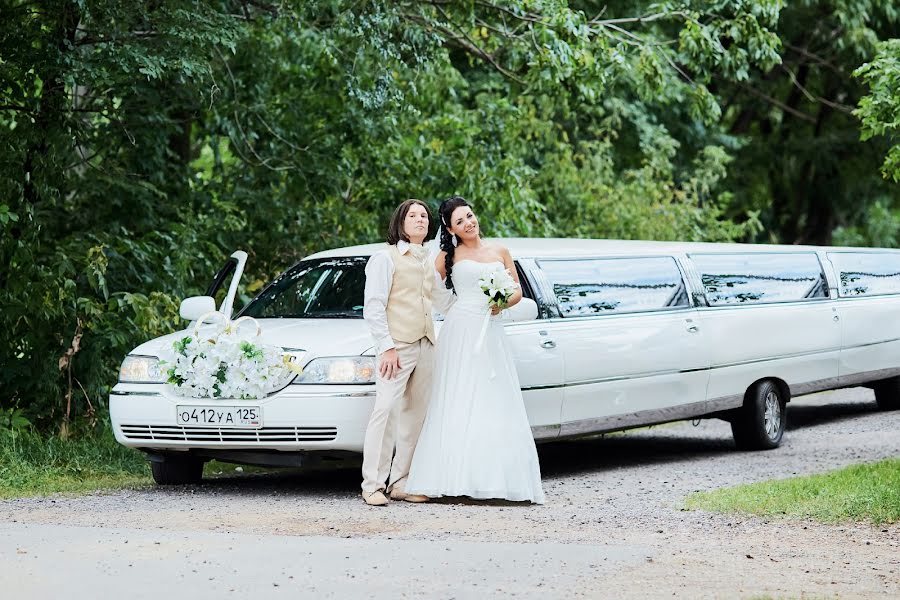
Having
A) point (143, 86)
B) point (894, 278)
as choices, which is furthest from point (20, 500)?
point (894, 278)

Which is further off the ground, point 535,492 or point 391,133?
point 391,133

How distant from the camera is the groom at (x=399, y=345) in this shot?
30.3 ft

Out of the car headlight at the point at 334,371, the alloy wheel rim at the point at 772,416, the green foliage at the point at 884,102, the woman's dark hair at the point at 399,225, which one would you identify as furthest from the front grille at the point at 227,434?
the alloy wheel rim at the point at 772,416

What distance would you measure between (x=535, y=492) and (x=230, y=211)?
6.15 metres

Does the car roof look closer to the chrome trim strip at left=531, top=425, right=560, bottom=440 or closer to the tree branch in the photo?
the chrome trim strip at left=531, top=425, right=560, bottom=440

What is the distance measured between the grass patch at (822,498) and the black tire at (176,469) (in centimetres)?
337

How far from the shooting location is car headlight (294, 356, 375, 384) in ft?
30.6

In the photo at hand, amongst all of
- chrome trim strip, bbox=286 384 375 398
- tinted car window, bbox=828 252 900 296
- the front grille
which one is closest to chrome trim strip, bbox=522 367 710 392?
chrome trim strip, bbox=286 384 375 398

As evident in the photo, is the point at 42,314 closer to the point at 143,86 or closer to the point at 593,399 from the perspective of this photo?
the point at 143,86

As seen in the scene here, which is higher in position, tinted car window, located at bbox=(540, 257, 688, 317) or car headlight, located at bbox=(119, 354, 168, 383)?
tinted car window, located at bbox=(540, 257, 688, 317)

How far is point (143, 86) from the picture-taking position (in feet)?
45.4

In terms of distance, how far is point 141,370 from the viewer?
9.77 metres

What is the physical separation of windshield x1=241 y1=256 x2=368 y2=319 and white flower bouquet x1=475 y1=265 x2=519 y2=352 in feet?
3.37

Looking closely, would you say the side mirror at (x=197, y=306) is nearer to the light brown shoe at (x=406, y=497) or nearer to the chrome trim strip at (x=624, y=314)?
the light brown shoe at (x=406, y=497)
